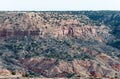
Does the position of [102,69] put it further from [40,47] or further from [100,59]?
[40,47]

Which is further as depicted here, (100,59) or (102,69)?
(100,59)

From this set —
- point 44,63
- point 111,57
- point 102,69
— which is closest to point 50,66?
point 44,63

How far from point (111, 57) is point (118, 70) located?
13218 millimetres

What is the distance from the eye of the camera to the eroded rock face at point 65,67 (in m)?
168

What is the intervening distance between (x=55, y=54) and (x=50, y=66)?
46.3 feet

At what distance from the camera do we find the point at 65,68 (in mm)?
171500

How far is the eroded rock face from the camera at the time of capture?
167875mm

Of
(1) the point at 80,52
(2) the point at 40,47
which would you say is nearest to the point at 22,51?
(2) the point at 40,47

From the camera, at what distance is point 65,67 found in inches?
6786

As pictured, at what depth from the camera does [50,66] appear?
171250 mm

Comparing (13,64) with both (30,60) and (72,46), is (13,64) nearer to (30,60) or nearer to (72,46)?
(30,60)

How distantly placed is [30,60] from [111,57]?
30400mm

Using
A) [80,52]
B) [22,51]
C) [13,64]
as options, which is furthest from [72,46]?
→ [13,64]

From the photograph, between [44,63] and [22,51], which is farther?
[22,51]
